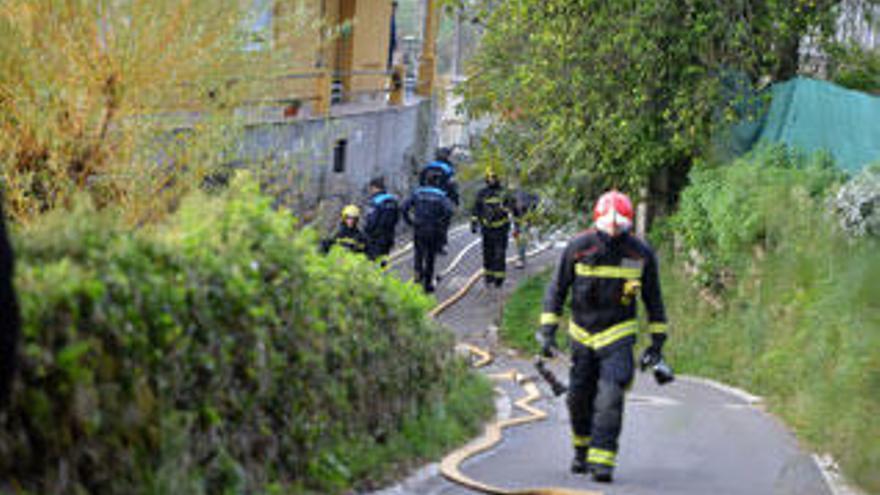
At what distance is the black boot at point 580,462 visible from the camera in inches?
376

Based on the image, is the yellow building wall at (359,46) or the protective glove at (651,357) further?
the yellow building wall at (359,46)

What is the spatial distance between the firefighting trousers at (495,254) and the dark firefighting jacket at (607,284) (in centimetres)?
1173

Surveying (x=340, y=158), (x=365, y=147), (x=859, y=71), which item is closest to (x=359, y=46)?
(x=365, y=147)

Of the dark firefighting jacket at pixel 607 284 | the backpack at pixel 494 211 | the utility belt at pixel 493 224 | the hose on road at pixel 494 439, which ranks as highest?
the dark firefighting jacket at pixel 607 284

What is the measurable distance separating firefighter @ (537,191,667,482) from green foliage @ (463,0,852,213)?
26.0ft

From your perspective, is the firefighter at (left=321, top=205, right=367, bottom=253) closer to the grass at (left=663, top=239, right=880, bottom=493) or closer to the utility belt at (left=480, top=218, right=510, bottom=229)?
the utility belt at (left=480, top=218, right=510, bottom=229)

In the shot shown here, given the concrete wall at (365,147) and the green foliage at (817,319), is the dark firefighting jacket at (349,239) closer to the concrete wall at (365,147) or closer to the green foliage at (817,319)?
the concrete wall at (365,147)

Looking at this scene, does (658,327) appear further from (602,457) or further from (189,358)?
(189,358)

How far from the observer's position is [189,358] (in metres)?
6.26

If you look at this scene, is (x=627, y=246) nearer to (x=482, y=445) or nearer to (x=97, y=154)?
(x=482, y=445)

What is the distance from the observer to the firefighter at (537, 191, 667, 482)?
30.4ft

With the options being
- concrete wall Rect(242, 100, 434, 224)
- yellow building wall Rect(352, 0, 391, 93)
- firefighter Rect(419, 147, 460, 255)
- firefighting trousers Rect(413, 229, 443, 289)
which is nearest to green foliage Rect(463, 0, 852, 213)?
firefighting trousers Rect(413, 229, 443, 289)

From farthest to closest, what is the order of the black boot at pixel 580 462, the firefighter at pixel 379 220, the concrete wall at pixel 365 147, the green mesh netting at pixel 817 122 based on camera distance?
the concrete wall at pixel 365 147, the firefighter at pixel 379 220, the green mesh netting at pixel 817 122, the black boot at pixel 580 462

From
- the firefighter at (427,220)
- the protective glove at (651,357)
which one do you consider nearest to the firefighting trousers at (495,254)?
the firefighter at (427,220)
